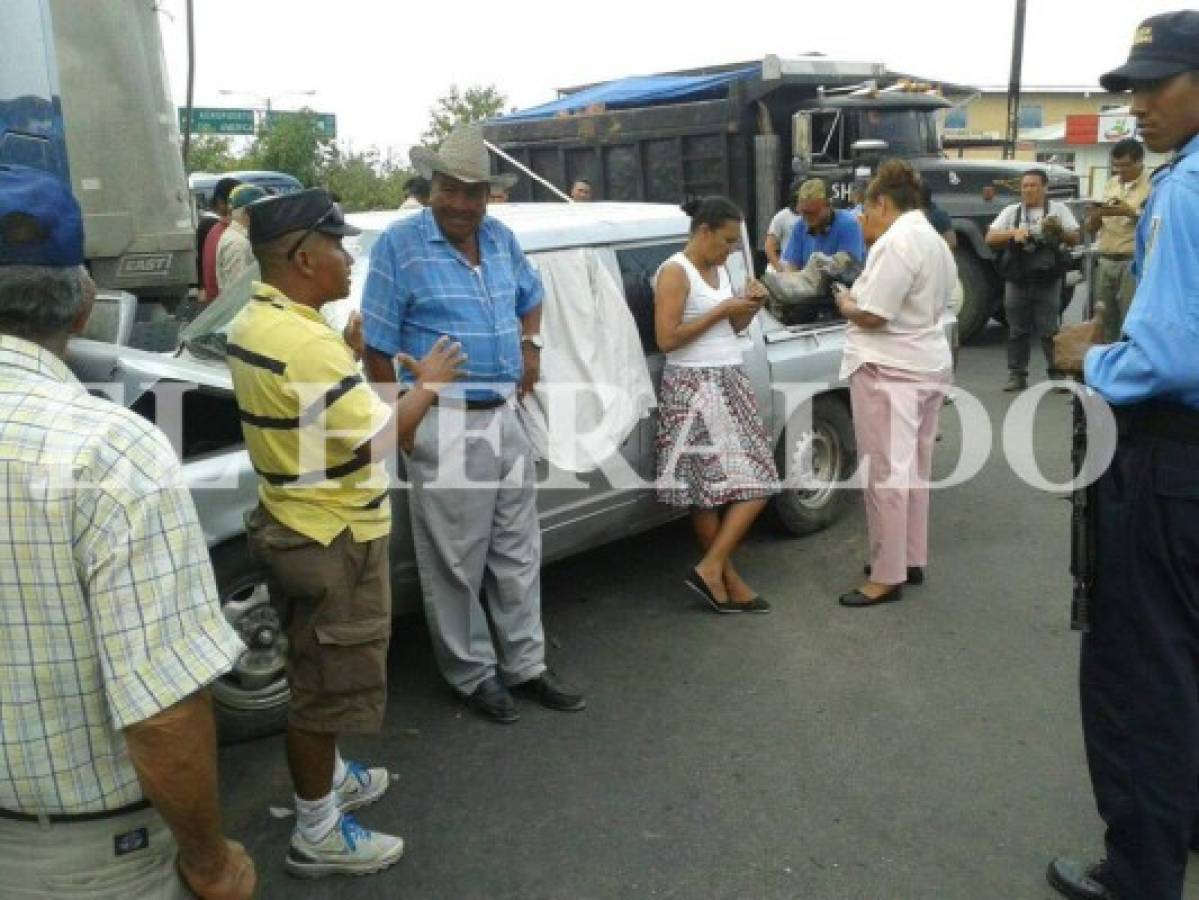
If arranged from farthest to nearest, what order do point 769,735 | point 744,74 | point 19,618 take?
point 744,74, point 769,735, point 19,618

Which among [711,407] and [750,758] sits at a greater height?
[711,407]

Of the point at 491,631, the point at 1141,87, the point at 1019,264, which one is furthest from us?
the point at 1019,264

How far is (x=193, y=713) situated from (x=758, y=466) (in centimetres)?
337

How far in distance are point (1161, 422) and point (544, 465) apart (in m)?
2.27

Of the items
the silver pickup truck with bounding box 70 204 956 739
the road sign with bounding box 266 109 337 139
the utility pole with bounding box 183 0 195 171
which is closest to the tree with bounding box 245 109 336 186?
the road sign with bounding box 266 109 337 139

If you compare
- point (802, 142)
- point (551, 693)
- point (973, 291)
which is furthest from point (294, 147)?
point (551, 693)

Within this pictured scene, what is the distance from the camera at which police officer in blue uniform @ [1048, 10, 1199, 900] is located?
92.0 inches

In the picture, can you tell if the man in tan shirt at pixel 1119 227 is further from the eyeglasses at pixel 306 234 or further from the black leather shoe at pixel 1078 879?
the eyeglasses at pixel 306 234

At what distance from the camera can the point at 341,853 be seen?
9.58ft

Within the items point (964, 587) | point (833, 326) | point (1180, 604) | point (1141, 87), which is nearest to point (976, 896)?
point (1180, 604)

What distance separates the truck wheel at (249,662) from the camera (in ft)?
11.3

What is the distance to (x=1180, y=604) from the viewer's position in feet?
8.16

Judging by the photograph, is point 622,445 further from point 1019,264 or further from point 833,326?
point 1019,264

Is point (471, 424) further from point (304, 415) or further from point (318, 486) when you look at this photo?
point (304, 415)
